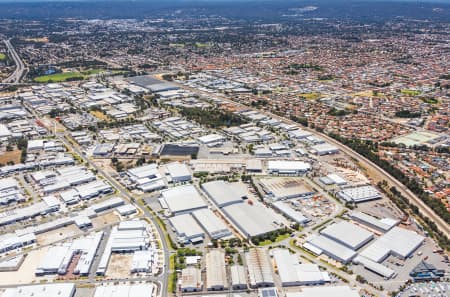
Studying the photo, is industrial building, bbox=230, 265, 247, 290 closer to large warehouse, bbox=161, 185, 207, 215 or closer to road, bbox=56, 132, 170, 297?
road, bbox=56, 132, 170, 297

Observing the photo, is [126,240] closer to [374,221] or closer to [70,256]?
[70,256]

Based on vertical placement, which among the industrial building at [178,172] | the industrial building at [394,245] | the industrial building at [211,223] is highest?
the industrial building at [178,172]

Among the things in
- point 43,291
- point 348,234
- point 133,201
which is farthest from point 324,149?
point 43,291

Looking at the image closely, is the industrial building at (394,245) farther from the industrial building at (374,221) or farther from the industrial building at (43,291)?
the industrial building at (43,291)

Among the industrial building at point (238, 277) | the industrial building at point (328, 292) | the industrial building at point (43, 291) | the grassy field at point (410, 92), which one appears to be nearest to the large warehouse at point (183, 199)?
the industrial building at point (238, 277)

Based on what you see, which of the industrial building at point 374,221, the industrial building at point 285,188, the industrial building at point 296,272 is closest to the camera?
the industrial building at point 296,272

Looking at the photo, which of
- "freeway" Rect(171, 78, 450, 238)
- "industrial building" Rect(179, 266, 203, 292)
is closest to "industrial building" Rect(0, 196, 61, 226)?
"industrial building" Rect(179, 266, 203, 292)

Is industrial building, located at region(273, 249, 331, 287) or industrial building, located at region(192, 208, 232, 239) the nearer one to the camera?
industrial building, located at region(273, 249, 331, 287)
